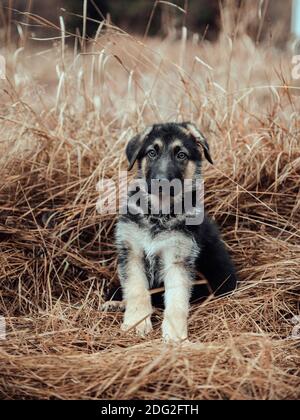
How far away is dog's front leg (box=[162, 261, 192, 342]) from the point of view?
11.6ft

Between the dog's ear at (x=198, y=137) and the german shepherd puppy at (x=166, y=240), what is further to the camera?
the dog's ear at (x=198, y=137)

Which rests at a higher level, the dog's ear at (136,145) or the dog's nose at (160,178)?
the dog's ear at (136,145)

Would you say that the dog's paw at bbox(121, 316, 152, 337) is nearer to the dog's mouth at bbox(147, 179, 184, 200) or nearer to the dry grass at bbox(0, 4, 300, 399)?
the dry grass at bbox(0, 4, 300, 399)

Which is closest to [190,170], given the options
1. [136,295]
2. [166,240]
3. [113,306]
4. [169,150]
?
[169,150]

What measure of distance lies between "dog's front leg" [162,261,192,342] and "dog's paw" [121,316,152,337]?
10 cm

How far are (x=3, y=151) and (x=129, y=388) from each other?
2496 millimetres

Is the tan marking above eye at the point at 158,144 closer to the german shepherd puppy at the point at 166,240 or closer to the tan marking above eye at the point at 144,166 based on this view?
the german shepherd puppy at the point at 166,240

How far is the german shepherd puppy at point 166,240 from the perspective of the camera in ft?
12.6

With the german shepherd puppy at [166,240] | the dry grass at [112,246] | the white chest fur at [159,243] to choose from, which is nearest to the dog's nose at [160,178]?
the german shepherd puppy at [166,240]

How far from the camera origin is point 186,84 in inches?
195

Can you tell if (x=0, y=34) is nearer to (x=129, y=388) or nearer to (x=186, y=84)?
(x=186, y=84)

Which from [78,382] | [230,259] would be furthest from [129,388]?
[230,259]

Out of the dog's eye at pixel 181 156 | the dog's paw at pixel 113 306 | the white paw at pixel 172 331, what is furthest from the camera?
the dog's eye at pixel 181 156

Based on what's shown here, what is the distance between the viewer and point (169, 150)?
4016 mm
